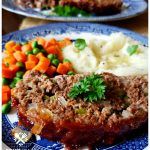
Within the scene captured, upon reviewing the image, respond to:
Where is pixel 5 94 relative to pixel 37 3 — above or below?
below

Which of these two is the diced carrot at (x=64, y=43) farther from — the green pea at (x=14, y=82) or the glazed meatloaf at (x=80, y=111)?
the glazed meatloaf at (x=80, y=111)

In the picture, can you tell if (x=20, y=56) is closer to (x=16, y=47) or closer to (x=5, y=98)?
(x=16, y=47)

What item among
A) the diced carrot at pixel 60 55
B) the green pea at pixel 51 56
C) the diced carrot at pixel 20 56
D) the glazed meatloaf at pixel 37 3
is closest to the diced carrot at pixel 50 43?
the diced carrot at pixel 60 55

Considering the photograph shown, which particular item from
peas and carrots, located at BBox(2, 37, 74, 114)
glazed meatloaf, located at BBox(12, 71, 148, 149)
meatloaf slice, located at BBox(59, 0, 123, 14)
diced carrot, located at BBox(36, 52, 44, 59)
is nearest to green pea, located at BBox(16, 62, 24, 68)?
peas and carrots, located at BBox(2, 37, 74, 114)

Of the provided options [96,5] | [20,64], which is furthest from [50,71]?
[96,5]

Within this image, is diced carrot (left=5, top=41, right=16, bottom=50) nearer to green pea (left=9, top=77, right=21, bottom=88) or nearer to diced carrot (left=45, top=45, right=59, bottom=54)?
diced carrot (left=45, top=45, right=59, bottom=54)

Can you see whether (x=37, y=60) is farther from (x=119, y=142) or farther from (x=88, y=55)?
(x=119, y=142)
